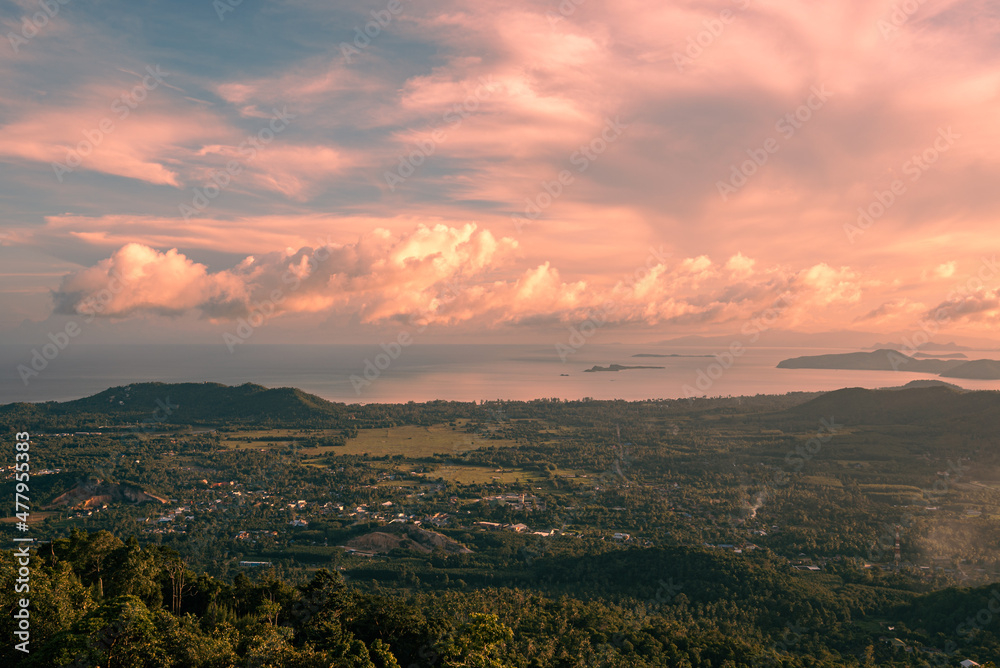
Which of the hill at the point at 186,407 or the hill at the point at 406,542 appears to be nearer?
the hill at the point at 406,542

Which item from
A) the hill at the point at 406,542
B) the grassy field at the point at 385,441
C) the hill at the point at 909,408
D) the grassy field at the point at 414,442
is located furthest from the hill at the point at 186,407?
the hill at the point at 909,408

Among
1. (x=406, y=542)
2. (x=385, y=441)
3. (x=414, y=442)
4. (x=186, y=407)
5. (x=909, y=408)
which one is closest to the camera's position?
(x=406, y=542)

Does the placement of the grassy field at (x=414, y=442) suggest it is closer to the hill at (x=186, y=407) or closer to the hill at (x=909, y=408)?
the hill at (x=186, y=407)

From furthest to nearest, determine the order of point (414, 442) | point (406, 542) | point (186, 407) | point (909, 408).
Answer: point (186, 407)
point (909, 408)
point (414, 442)
point (406, 542)

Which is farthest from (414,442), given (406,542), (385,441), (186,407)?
(186,407)

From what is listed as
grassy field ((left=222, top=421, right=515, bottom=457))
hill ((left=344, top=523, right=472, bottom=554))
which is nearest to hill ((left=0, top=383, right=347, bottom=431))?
grassy field ((left=222, top=421, right=515, bottom=457))

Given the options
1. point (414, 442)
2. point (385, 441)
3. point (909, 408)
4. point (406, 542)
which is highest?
point (909, 408)

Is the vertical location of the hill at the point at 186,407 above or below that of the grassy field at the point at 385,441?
above

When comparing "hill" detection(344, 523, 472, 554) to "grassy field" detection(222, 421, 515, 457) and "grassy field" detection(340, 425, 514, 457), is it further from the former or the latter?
"grassy field" detection(340, 425, 514, 457)

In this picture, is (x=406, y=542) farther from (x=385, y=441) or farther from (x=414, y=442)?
(x=385, y=441)

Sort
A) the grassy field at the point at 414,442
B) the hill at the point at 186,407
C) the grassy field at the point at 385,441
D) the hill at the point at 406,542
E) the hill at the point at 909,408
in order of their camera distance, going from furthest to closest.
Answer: the hill at the point at 186,407 < the grassy field at the point at 414,442 < the grassy field at the point at 385,441 < the hill at the point at 909,408 < the hill at the point at 406,542

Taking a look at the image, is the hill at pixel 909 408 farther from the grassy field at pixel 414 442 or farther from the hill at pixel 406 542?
the hill at pixel 406 542

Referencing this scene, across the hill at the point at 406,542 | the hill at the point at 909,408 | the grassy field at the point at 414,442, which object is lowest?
the hill at the point at 406,542

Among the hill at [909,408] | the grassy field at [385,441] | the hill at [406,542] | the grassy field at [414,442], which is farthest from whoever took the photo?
the grassy field at [414,442]
